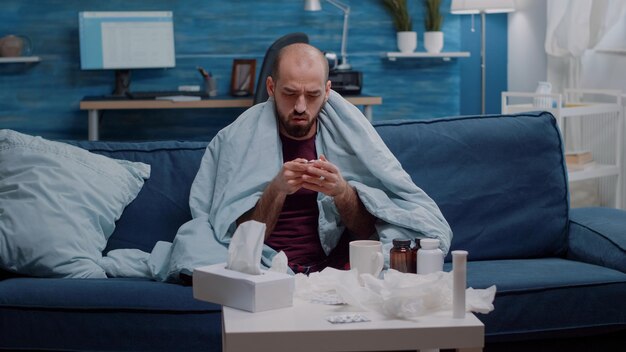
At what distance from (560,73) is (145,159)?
306 cm

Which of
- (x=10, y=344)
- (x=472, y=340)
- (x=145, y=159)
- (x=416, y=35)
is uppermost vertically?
(x=416, y=35)

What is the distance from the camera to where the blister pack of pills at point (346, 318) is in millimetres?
1653

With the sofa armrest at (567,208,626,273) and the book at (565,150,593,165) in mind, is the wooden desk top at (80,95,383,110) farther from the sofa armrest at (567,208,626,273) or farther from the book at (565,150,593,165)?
the sofa armrest at (567,208,626,273)

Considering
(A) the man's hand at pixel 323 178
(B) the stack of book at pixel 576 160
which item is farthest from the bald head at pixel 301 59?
(B) the stack of book at pixel 576 160

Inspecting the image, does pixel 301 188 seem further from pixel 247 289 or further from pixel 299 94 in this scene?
pixel 247 289

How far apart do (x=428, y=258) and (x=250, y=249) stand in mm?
373

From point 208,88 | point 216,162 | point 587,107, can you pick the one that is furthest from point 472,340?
point 208,88

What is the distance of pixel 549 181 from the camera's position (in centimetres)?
286

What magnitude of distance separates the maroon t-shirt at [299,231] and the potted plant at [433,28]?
3.39 m

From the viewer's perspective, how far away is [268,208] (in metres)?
2.50

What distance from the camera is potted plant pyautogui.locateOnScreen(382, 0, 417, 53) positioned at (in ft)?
19.1

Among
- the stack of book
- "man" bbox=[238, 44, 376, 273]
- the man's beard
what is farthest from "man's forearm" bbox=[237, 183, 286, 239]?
the stack of book

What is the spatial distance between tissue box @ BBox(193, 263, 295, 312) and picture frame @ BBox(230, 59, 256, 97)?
398 cm

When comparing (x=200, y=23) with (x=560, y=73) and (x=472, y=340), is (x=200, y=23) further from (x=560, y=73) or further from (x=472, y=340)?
(x=472, y=340)
